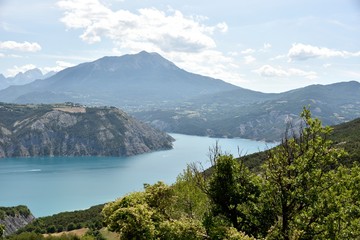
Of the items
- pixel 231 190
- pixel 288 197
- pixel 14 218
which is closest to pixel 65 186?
pixel 14 218

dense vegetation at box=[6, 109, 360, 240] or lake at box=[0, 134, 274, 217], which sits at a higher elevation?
dense vegetation at box=[6, 109, 360, 240]

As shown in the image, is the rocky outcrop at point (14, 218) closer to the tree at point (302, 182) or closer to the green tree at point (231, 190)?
the green tree at point (231, 190)

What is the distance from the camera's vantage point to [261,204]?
67.4 ft

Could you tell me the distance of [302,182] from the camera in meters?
18.0

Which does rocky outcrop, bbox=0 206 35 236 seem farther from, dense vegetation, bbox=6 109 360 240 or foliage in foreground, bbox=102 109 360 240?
dense vegetation, bbox=6 109 360 240

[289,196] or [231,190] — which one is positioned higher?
[289,196]

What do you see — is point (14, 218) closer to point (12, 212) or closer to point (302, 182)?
point (12, 212)

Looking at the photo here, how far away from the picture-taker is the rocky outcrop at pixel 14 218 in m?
77.2

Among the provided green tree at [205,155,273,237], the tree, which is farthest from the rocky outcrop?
the tree

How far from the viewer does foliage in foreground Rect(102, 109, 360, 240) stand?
1720 cm

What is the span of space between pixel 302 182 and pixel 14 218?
83.2 meters

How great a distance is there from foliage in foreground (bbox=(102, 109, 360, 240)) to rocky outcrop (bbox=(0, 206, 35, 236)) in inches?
2602

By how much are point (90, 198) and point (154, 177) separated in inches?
1940

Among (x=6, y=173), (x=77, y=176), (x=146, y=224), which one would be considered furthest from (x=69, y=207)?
(x=146, y=224)
